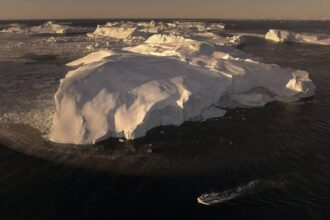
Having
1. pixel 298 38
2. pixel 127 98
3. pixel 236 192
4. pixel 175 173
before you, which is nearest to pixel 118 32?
pixel 298 38

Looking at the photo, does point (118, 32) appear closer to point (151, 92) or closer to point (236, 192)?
point (151, 92)

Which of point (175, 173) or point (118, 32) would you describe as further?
point (118, 32)

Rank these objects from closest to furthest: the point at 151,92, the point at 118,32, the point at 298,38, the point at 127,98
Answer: the point at 127,98
the point at 151,92
the point at 298,38
the point at 118,32

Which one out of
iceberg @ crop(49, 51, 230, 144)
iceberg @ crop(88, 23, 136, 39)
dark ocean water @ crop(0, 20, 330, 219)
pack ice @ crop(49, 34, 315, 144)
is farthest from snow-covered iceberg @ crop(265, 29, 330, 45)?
dark ocean water @ crop(0, 20, 330, 219)

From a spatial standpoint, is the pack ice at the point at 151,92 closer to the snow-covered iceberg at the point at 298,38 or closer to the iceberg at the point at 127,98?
the iceberg at the point at 127,98

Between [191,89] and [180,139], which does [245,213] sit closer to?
[180,139]

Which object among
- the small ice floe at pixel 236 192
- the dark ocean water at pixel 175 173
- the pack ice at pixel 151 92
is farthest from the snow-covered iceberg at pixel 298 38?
the small ice floe at pixel 236 192
